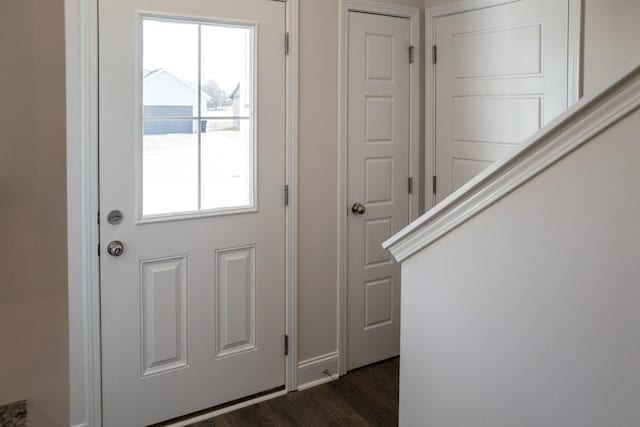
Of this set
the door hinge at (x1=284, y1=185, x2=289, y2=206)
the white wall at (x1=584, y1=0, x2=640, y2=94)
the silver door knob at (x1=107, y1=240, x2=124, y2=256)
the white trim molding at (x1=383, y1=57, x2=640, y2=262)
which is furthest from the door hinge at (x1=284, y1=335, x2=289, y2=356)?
the white wall at (x1=584, y1=0, x2=640, y2=94)

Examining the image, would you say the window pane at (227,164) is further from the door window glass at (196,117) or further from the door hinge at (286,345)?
the door hinge at (286,345)

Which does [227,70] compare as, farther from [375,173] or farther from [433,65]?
[433,65]

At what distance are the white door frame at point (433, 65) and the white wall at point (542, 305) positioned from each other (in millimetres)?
1369

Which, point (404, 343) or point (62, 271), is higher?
point (62, 271)

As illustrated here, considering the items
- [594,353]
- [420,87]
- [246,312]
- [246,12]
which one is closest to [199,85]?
[246,12]

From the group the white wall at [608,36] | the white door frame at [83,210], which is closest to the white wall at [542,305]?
the white wall at [608,36]

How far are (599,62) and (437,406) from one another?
1726mm

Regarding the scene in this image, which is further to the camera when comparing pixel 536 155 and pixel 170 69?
pixel 170 69

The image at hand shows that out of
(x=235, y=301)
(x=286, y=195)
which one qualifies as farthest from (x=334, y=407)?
(x=286, y=195)

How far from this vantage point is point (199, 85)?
8.55 ft

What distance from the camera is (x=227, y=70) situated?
2691 mm

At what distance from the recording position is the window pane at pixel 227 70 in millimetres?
2623

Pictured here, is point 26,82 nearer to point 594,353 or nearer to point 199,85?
point 594,353

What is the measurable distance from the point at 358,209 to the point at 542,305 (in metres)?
1.76
